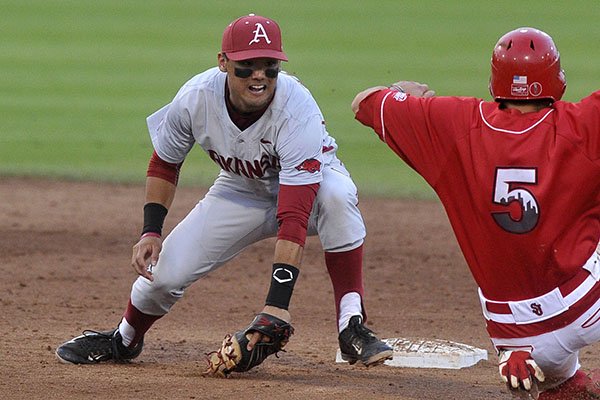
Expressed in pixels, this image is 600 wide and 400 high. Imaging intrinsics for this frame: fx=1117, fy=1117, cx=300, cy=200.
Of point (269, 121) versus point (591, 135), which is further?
point (269, 121)

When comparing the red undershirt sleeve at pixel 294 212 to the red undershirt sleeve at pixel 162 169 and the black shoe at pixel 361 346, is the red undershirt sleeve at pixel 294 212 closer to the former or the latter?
the black shoe at pixel 361 346

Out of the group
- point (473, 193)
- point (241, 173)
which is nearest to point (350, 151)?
point (241, 173)

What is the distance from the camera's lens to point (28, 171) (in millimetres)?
12117

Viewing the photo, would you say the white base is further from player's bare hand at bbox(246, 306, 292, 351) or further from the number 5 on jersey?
Result: the number 5 on jersey

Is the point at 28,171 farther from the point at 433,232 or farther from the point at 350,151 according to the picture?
the point at 433,232

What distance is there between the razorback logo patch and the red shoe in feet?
4.71

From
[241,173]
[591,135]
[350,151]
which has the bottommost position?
[350,151]

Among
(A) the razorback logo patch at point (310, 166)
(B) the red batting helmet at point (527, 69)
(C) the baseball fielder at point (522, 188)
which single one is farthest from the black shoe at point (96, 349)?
(B) the red batting helmet at point (527, 69)

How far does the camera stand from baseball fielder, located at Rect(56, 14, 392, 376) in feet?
16.5

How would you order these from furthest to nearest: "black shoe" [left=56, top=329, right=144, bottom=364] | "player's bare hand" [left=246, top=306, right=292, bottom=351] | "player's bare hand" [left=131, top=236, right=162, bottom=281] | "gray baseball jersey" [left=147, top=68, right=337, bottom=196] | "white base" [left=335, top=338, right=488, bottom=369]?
1. "white base" [left=335, top=338, right=488, bottom=369]
2. "black shoe" [left=56, top=329, right=144, bottom=364]
3. "player's bare hand" [left=131, top=236, right=162, bottom=281]
4. "gray baseball jersey" [left=147, top=68, right=337, bottom=196]
5. "player's bare hand" [left=246, top=306, right=292, bottom=351]

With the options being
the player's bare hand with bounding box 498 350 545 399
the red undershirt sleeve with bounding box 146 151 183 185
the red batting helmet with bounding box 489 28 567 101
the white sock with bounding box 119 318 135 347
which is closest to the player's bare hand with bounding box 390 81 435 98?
the red batting helmet with bounding box 489 28 567 101

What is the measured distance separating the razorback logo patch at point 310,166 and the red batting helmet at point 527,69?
1.13 m

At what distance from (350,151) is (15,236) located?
18.0 ft

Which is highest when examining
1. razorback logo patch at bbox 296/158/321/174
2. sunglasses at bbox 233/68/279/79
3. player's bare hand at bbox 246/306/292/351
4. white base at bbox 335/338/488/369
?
sunglasses at bbox 233/68/279/79
